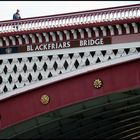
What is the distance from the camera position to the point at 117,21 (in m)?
19.2

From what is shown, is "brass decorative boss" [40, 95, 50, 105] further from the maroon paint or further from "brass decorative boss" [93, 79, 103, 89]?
"brass decorative boss" [93, 79, 103, 89]

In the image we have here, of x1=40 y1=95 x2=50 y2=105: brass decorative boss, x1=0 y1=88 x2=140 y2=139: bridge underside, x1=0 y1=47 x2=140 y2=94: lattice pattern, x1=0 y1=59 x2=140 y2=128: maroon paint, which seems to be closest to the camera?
x1=0 y1=59 x2=140 y2=128: maroon paint

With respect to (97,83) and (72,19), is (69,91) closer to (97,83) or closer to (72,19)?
(97,83)

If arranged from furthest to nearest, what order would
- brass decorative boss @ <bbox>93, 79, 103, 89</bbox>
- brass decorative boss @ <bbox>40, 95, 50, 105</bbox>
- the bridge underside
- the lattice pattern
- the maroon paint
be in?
1. the bridge underside
2. brass decorative boss @ <bbox>40, 95, 50, 105</bbox>
3. the lattice pattern
4. brass decorative boss @ <bbox>93, 79, 103, 89</bbox>
5. the maroon paint

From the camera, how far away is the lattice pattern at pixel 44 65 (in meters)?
19.2

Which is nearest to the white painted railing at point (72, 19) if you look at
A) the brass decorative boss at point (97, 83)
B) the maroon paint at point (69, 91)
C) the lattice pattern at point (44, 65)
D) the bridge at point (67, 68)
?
the bridge at point (67, 68)

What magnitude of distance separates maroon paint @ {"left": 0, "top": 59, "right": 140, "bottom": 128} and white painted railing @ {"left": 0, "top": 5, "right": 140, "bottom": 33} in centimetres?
226

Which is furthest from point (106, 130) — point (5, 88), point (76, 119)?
point (5, 88)

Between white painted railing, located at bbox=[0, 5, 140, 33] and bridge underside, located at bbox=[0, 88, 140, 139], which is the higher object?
white painted railing, located at bbox=[0, 5, 140, 33]

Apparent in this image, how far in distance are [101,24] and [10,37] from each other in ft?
14.3

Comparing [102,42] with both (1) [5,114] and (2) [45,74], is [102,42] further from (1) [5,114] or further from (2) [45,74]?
(1) [5,114]

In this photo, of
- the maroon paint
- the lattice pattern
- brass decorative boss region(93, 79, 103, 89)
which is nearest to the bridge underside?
the maroon paint

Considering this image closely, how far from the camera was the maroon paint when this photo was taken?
18.4 metres

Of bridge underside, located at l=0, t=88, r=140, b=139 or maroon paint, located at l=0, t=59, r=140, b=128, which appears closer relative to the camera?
maroon paint, located at l=0, t=59, r=140, b=128
